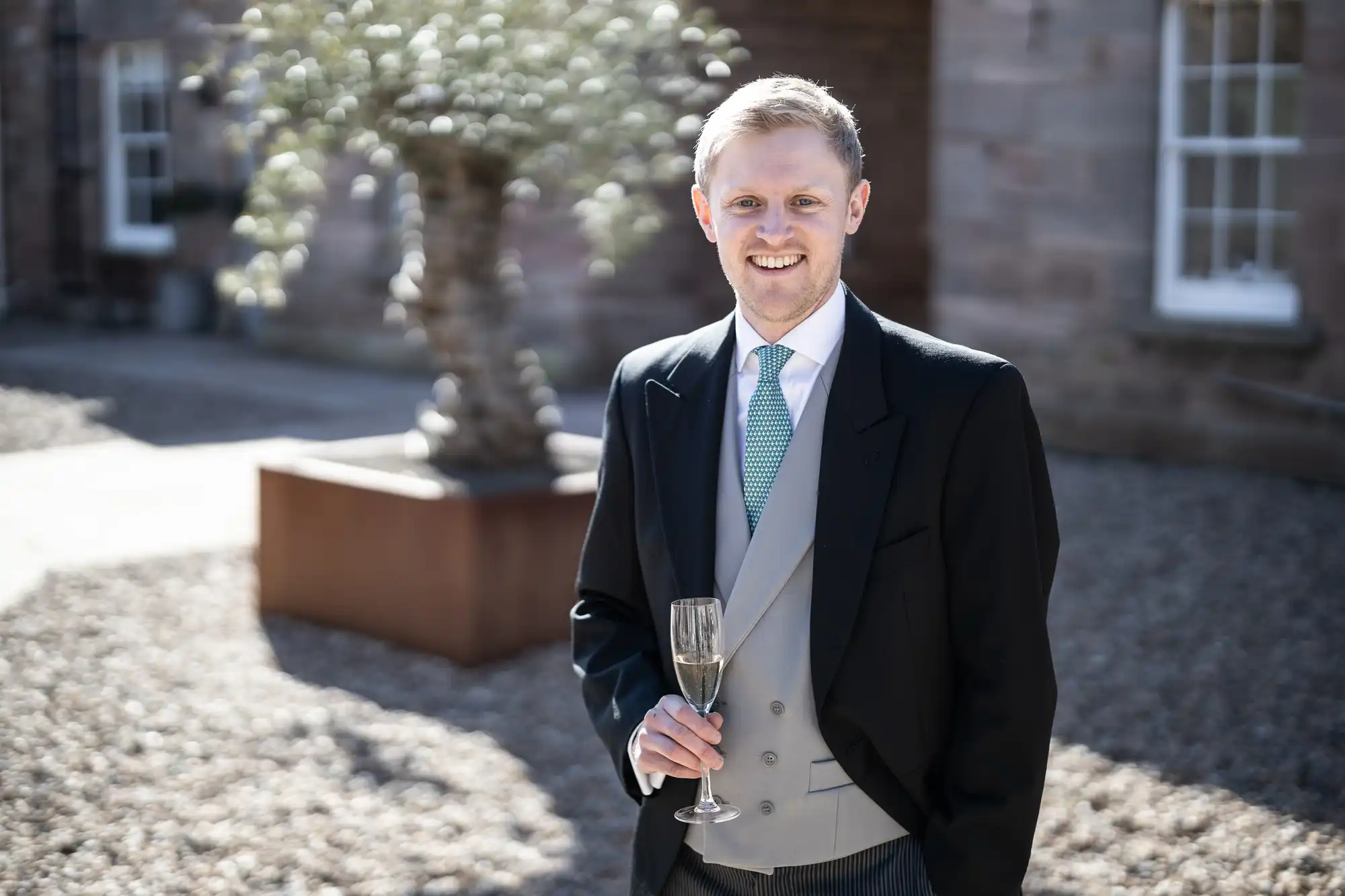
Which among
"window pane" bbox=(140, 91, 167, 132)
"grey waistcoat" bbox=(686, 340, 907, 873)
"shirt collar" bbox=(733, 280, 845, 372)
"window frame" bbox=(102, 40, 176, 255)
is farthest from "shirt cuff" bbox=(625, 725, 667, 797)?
"window pane" bbox=(140, 91, 167, 132)

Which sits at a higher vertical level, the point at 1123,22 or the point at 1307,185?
the point at 1123,22

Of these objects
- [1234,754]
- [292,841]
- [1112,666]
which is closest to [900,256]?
[1112,666]

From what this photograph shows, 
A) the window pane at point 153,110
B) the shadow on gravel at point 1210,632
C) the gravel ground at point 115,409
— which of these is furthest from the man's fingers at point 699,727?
the window pane at point 153,110

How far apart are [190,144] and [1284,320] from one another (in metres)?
11.9

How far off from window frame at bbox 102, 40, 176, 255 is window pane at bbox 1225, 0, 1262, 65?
1208 centimetres

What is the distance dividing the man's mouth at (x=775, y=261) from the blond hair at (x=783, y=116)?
0.15 meters

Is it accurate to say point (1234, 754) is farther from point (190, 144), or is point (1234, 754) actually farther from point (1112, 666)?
point (190, 144)

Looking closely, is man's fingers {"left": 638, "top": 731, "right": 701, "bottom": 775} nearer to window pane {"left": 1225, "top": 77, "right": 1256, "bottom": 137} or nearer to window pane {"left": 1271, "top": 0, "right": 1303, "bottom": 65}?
window pane {"left": 1271, "top": 0, "right": 1303, "bottom": 65}

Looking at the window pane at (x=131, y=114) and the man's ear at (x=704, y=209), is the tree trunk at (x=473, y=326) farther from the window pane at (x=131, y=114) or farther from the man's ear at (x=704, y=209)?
the window pane at (x=131, y=114)

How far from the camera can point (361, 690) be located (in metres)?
5.73

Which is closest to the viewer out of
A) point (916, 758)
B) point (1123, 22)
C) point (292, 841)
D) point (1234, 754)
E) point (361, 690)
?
point (916, 758)

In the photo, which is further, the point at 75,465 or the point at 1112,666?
the point at 75,465

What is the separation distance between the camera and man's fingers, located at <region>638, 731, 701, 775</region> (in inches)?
85.4

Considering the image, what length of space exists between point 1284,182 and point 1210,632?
4.06 m
